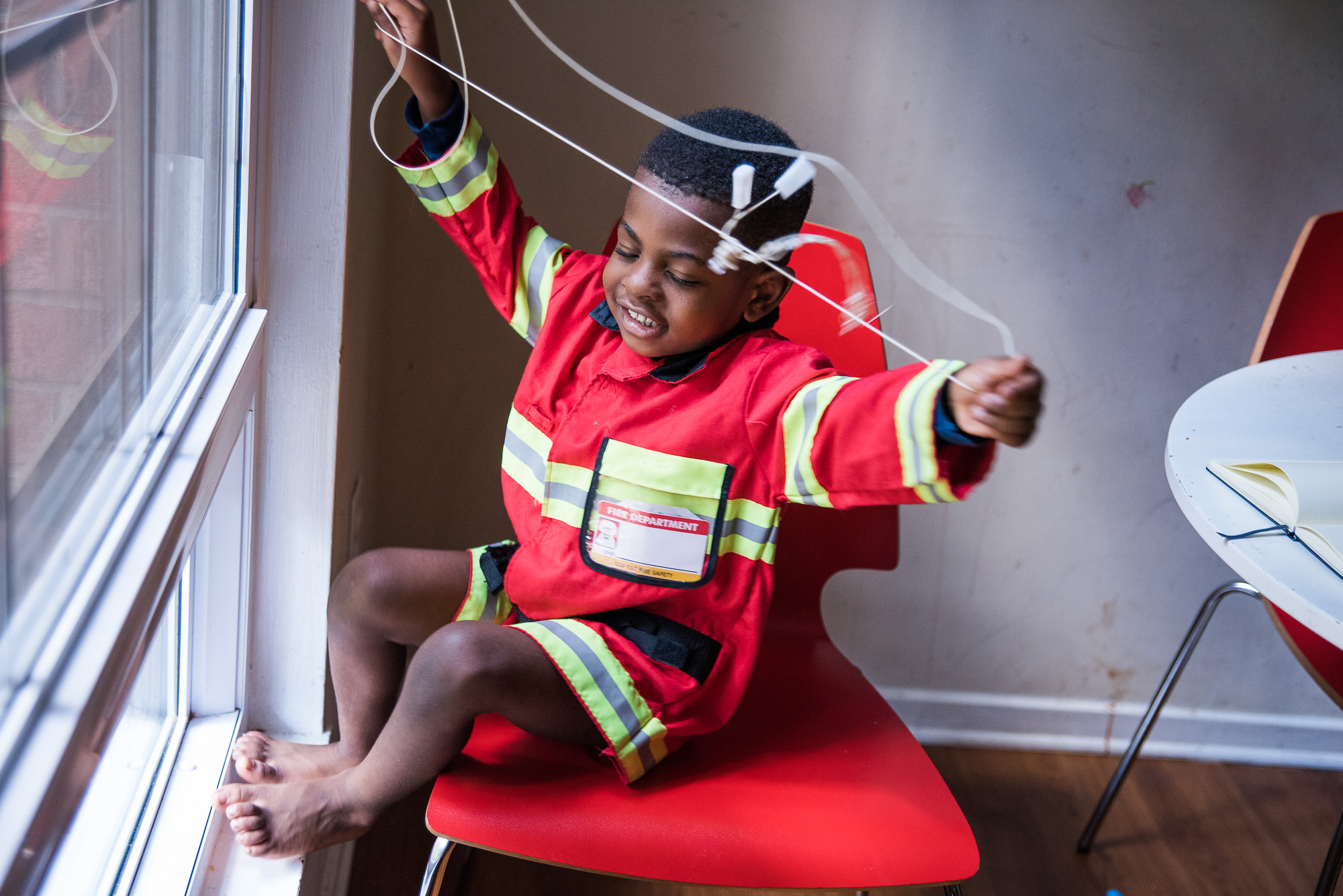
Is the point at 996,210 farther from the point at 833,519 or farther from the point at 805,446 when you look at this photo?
the point at 805,446

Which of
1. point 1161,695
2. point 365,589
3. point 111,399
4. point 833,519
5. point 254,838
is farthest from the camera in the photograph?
point 1161,695

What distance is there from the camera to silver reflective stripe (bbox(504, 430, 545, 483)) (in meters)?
0.86

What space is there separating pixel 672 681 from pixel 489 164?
485mm

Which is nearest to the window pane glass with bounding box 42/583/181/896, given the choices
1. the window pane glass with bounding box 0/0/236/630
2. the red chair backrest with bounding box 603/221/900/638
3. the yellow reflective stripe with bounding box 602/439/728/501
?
the window pane glass with bounding box 0/0/236/630

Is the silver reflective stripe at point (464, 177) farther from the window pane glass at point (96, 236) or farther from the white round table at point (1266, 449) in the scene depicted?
the white round table at point (1266, 449)

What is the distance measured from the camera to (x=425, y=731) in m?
0.75

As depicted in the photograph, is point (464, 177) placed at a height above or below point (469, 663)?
above

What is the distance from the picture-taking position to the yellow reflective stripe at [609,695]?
770 millimetres

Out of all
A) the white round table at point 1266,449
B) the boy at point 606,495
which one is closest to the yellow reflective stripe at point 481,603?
the boy at point 606,495

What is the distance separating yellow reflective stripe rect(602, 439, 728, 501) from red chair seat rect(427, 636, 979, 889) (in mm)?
246

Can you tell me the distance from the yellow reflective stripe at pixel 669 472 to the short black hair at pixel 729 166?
0.19m

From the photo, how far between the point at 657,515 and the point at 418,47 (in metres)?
0.43

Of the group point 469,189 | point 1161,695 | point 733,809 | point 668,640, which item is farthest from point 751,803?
point 1161,695

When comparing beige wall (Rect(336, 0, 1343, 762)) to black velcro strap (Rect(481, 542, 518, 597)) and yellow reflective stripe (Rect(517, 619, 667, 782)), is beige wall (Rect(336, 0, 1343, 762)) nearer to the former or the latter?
black velcro strap (Rect(481, 542, 518, 597))
